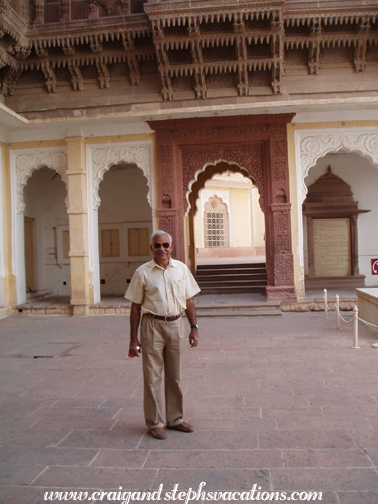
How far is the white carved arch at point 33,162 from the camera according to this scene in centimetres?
965

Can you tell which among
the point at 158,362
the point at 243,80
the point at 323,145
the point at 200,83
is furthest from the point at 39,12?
the point at 158,362

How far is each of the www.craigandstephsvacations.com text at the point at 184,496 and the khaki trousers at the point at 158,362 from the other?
75 centimetres

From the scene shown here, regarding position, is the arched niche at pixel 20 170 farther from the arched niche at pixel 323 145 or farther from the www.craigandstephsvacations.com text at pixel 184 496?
the www.craigandstephsvacations.com text at pixel 184 496

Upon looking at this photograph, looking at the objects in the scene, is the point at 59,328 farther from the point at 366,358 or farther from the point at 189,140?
the point at 366,358

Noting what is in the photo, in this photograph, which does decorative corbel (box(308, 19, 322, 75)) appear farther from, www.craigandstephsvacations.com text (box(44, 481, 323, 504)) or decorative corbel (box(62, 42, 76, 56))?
www.craigandstephsvacations.com text (box(44, 481, 323, 504))

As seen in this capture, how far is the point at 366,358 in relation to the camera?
205 inches

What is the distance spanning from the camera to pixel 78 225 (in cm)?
937

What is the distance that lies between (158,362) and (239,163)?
6776mm

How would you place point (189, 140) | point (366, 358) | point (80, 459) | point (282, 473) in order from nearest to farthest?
point (282, 473)
point (80, 459)
point (366, 358)
point (189, 140)

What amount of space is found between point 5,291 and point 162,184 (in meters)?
4.22

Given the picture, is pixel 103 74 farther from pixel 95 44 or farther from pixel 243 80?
pixel 243 80

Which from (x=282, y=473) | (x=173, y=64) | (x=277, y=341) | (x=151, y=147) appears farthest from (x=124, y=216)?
(x=282, y=473)

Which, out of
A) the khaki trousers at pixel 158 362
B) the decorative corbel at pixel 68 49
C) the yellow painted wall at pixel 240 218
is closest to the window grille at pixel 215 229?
the yellow painted wall at pixel 240 218

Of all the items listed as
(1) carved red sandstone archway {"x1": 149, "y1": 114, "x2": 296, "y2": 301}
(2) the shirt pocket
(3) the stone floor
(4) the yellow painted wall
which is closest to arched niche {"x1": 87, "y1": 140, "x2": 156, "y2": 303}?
(1) carved red sandstone archway {"x1": 149, "y1": 114, "x2": 296, "y2": 301}
